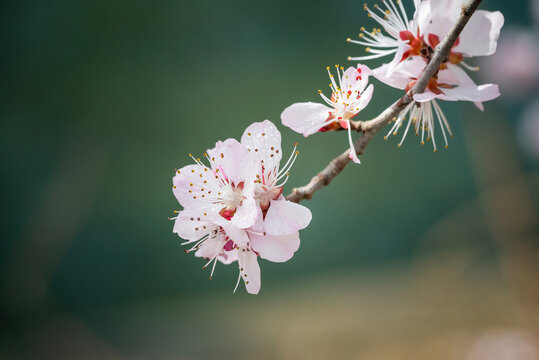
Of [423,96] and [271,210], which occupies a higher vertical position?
[423,96]

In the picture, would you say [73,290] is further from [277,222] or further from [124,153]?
[277,222]

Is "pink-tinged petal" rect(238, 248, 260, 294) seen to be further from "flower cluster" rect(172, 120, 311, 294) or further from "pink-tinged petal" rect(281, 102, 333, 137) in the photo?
"pink-tinged petal" rect(281, 102, 333, 137)

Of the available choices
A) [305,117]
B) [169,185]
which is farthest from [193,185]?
[169,185]

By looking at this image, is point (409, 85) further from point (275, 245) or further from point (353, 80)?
point (275, 245)

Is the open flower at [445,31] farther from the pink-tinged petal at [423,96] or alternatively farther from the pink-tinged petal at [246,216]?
the pink-tinged petal at [246,216]

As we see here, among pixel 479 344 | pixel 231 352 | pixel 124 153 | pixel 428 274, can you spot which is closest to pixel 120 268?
pixel 124 153

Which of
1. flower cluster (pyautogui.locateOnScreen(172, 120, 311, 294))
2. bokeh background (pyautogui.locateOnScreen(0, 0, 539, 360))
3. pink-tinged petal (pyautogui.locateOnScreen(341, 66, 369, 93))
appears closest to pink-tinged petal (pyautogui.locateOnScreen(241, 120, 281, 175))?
flower cluster (pyautogui.locateOnScreen(172, 120, 311, 294))
